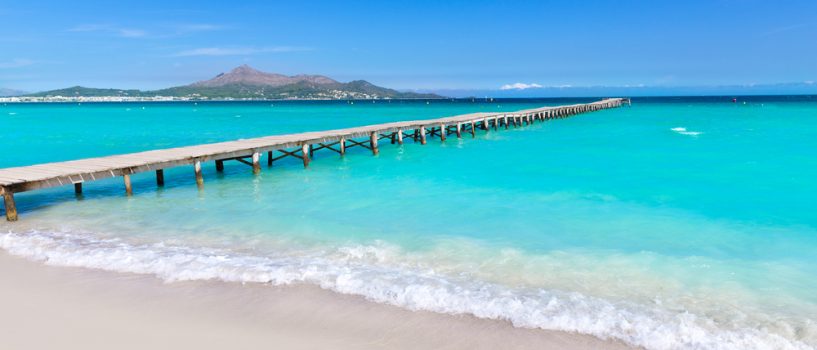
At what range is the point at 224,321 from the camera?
580cm

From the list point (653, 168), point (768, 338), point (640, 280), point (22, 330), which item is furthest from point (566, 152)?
point (22, 330)

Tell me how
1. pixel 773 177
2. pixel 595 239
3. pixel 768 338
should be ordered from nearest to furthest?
pixel 768 338, pixel 595 239, pixel 773 177

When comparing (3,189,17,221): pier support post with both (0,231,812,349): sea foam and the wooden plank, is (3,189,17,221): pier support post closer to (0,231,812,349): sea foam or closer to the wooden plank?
the wooden plank

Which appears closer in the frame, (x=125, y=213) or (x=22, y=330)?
(x=22, y=330)

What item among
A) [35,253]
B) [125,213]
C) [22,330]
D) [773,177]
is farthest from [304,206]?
[773,177]

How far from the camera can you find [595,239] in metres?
9.70

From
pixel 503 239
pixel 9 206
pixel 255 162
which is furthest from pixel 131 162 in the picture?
pixel 503 239

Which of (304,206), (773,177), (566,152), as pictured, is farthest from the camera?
(566,152)

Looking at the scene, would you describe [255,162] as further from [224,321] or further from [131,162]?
[224,321]

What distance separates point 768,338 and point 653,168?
15.3 m

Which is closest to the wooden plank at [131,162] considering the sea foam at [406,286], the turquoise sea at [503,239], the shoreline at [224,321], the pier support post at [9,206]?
the pier support post at [9,206]

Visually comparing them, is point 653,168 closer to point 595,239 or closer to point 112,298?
point 595,239

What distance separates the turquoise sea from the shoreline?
30 centimetres

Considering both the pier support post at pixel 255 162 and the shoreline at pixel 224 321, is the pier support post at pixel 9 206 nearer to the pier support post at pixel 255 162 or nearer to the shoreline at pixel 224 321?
the shoreline at pixel 224 321
